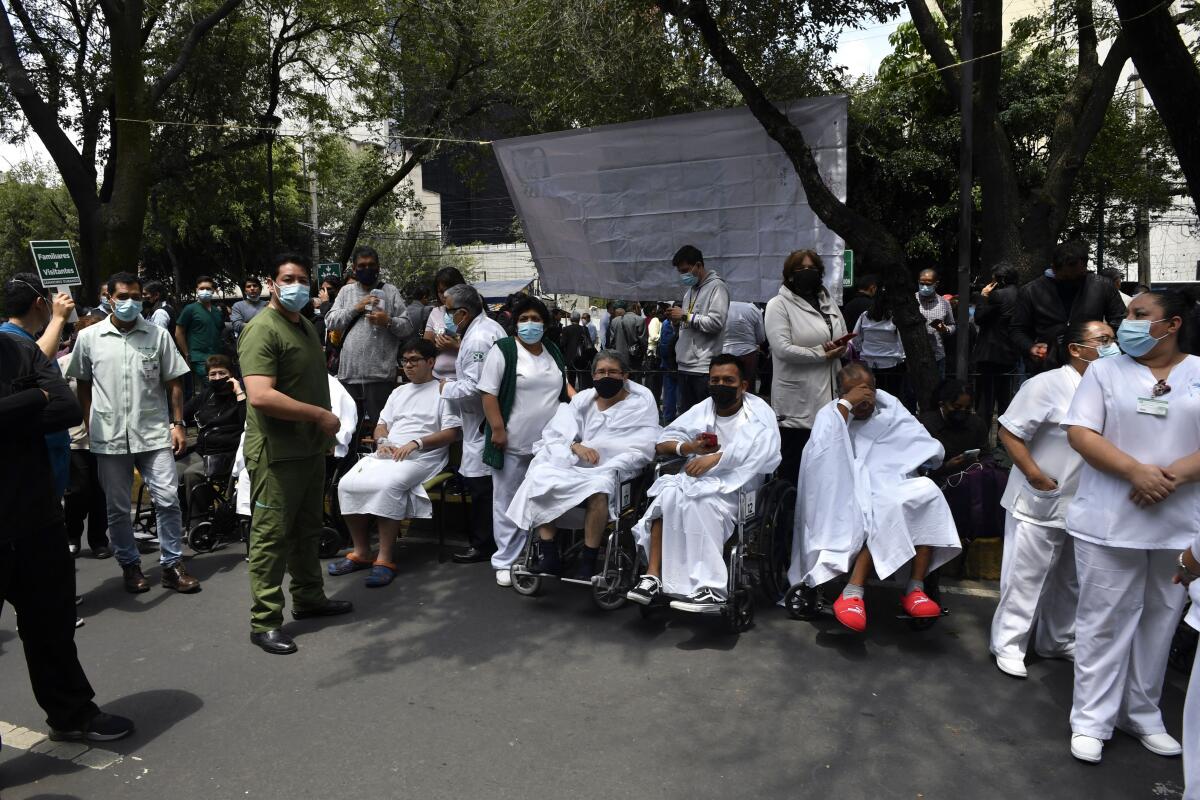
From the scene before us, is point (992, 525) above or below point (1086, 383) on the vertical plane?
below

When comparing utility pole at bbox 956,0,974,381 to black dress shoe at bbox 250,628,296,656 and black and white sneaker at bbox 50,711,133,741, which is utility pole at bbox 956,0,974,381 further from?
black and white sneaker at bbox 50,711,133,741

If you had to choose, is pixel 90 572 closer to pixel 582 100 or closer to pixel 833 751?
pixel 833 751

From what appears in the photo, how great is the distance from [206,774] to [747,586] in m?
2.80

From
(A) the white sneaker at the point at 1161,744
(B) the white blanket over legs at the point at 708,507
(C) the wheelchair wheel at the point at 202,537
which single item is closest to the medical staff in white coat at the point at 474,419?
(B) the white blanket over legs at the point at 708,507

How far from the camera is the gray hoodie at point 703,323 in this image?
6.66 meters

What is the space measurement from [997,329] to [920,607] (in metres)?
4.16

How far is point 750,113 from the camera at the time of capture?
23.8 feet

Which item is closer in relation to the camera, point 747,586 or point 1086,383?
point 1086,383

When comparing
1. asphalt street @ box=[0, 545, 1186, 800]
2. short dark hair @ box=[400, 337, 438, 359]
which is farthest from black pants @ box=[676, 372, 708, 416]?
asphalt street @ box=[0, 545, 1186, 800]

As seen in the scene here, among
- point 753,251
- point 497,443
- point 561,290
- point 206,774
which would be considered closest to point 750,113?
point 753,251

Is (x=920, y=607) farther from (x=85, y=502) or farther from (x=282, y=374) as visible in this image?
(x=85, y=502)

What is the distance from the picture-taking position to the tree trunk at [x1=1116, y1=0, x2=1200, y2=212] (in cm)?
595

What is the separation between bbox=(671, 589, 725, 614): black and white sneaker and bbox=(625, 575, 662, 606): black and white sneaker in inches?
4.9

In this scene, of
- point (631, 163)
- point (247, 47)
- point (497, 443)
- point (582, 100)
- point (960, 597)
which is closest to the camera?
point (960, 597)
